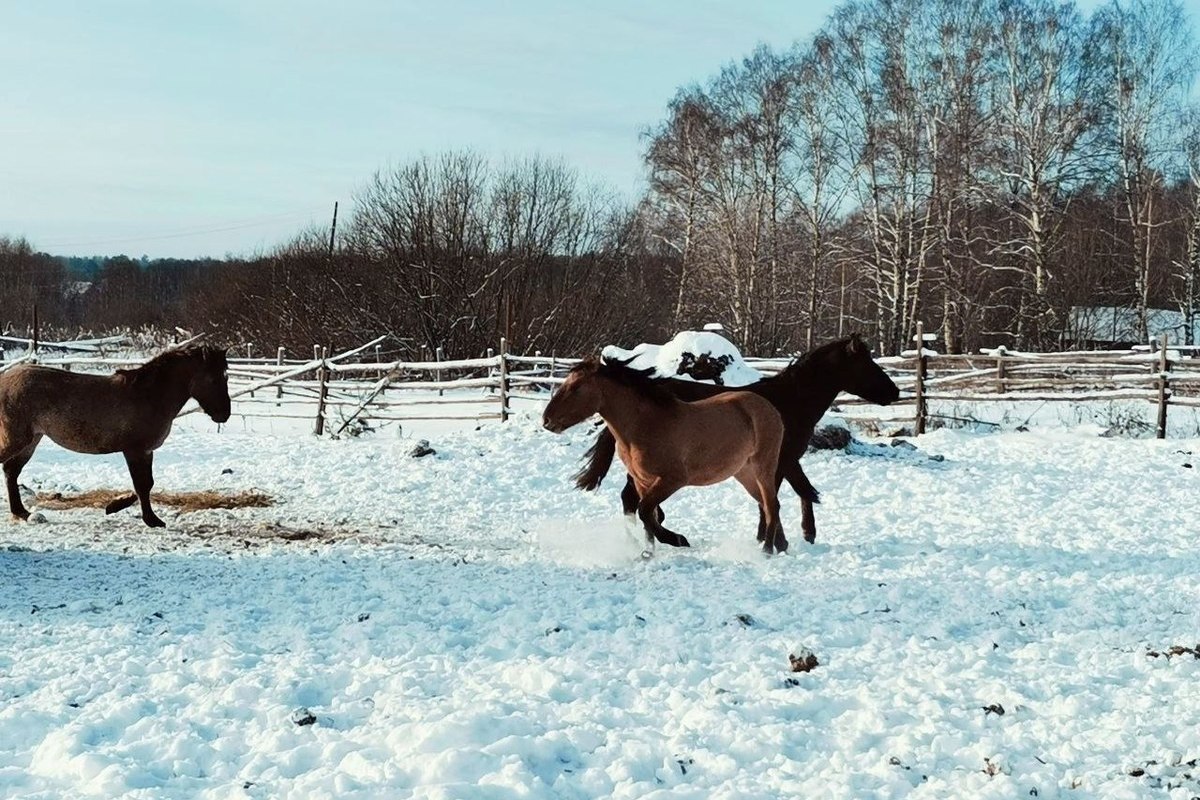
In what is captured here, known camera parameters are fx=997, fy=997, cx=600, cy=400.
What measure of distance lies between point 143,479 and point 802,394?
5.07m

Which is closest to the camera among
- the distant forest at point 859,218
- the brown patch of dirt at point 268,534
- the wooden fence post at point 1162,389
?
the brown patch of dirt at point 268,534

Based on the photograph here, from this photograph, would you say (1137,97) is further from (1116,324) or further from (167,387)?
(167,387)

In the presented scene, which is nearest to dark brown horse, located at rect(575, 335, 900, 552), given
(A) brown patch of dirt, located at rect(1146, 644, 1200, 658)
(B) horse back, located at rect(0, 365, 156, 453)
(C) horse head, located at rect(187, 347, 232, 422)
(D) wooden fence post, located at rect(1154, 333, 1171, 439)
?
(A) brown patch of dirt, located at rect(1146, 644, 1200, 658)

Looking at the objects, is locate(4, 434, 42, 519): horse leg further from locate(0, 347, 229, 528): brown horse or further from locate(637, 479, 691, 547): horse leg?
locate(637, 479, 691, 547): horse leg

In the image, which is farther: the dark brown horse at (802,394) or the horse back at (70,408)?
the horse back at (70,408)

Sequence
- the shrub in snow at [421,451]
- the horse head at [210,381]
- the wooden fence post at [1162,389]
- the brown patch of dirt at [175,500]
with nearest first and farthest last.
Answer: the horse head at [210,381] < the brown patch of dirt at [175,500] < the shrub in snow at [421,451] < the wooden fence post at [1162,389]

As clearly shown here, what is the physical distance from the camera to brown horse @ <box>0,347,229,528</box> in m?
7.49

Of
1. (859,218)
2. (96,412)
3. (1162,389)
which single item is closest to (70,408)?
(96,412)

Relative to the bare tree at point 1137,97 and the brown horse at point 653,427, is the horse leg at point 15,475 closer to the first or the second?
the brown horse at point 653,427

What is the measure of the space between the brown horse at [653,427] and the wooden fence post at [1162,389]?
1009cm

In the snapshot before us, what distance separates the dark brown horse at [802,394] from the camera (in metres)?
7.25

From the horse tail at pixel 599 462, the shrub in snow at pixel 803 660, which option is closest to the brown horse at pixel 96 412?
the horse tail at pixel 599 462

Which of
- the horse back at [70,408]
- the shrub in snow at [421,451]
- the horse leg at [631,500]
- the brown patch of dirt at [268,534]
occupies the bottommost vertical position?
the brown patch of dirt at [268,534]

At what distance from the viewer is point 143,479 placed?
7.64 meters
